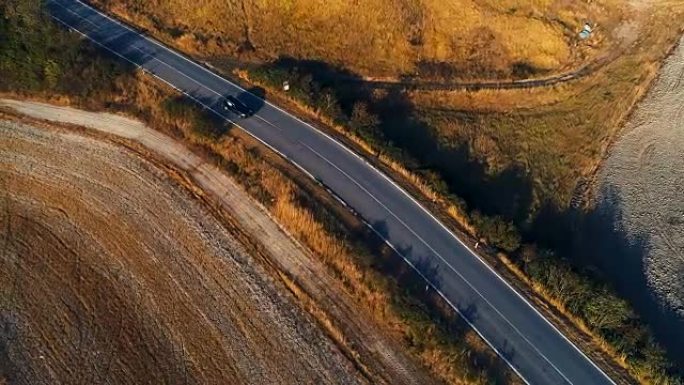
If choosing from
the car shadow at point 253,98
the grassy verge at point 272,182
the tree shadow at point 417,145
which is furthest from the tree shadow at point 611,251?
the car shadow at point 253,98

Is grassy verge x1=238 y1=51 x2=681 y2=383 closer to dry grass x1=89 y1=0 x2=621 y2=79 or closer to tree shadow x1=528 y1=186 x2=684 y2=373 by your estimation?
tree shadow x1=528 y1=186 x2=684 y2=373

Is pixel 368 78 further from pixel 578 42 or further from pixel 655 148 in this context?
pixel 655 148

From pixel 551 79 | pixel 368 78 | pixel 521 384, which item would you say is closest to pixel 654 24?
pixel 551 79

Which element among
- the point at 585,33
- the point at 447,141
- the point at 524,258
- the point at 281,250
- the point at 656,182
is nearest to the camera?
the point at 524,258

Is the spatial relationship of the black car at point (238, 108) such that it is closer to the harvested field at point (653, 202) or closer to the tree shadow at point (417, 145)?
the tree shadow at point (417, 145)

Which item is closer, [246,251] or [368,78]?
[246,251]

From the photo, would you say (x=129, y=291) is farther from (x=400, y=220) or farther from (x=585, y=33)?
(x=585, y=33)

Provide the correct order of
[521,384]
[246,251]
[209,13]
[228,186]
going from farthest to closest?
[209,13], [228,186], [246,251], [521,384]

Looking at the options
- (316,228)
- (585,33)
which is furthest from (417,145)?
(585,33)
